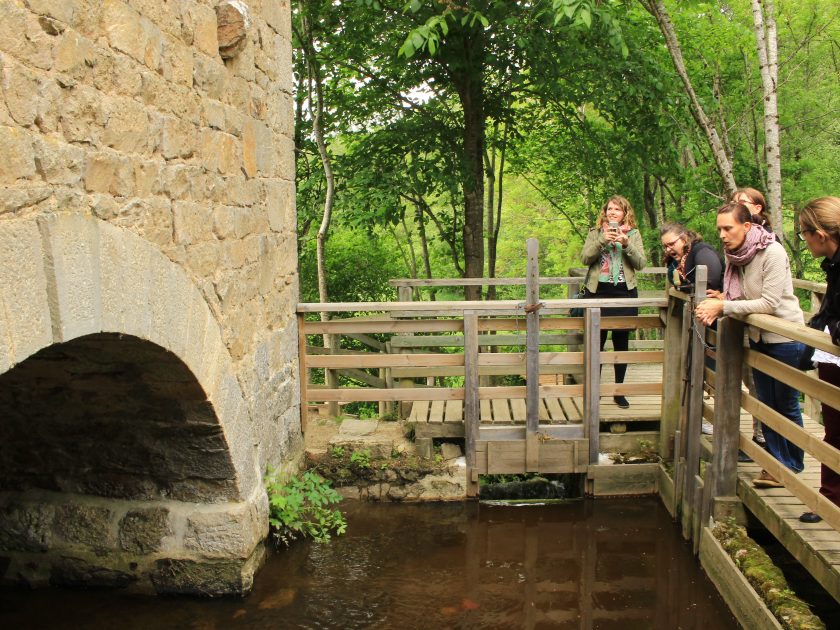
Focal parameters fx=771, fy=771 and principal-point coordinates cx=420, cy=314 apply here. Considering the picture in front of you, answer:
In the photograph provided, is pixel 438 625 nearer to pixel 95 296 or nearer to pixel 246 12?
pixel 95 296

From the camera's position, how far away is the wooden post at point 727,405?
429 cm

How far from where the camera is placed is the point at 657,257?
12750mm

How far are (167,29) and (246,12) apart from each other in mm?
764

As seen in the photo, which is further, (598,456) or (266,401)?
(598,456)

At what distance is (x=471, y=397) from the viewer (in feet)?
18.7

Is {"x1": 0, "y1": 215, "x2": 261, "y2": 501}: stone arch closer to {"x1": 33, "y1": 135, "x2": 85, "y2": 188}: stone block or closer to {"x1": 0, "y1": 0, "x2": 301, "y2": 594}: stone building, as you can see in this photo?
{"x1": 0, "y1": 0, "x2": 301, "y2": 594}: stone building

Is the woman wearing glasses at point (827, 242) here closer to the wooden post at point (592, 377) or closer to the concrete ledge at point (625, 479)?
the wooden post at point (592, 377)

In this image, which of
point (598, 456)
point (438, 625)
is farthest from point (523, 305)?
point (438, 625)

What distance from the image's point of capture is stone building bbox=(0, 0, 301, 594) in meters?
2.41

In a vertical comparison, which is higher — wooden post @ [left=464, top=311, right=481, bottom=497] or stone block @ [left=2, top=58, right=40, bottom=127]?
stone block @ [left=2, top=58, right=40, bottom=127]

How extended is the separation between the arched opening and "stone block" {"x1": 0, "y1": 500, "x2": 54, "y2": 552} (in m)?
0.12

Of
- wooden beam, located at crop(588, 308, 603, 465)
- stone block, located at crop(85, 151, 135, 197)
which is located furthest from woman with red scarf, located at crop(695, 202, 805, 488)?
stone block, located at crop(85, 151, 135, 197)

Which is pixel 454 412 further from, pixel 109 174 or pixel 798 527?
pixel 109 174

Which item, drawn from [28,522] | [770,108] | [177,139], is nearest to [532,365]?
[177,139]
